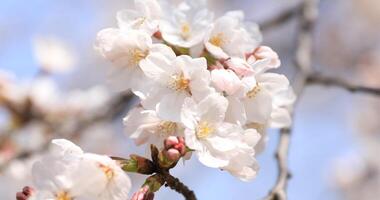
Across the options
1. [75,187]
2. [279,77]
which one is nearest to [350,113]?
[279,77]

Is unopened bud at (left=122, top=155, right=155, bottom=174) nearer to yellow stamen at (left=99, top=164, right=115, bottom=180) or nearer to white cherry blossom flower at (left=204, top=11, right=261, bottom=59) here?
→ yellow stamen at (left=99, top=164, right=115, bottom=180)

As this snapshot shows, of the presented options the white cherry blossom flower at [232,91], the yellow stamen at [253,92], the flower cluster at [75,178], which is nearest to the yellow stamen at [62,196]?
the flower cluster at [75,178]

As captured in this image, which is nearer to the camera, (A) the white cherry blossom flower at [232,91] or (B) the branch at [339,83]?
(A) the white cherry blossom flower at [232,91]

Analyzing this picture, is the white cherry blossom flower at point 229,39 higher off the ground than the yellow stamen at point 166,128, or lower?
higher

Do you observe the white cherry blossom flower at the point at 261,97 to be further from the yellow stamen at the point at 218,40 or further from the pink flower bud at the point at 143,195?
the pink flower bud at the point at 143,195

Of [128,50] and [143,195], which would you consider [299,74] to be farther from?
[143,195]

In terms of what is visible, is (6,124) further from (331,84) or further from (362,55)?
(362,55)
